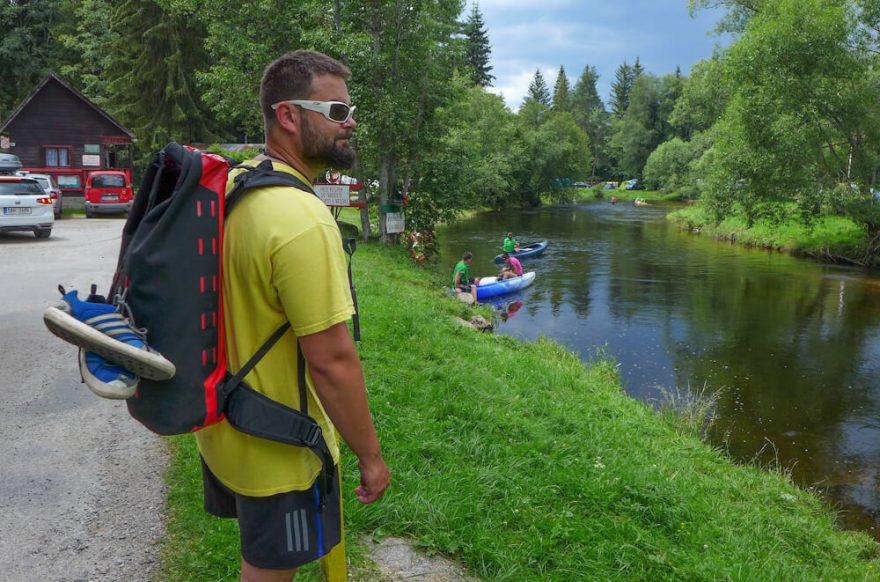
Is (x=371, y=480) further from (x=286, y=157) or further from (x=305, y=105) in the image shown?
(x=305, y=105)

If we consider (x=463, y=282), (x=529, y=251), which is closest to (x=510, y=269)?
(x=463, y=282)

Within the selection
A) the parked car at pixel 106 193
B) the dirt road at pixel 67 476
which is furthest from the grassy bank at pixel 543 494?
the parked car at pixel 106 193

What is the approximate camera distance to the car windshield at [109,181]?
78.8 feet

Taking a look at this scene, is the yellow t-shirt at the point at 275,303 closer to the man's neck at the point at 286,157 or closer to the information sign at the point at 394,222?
the man's neck at the point at 286,157

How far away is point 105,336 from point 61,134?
3402 centimetres

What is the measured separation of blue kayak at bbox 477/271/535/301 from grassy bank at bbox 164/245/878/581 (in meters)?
9.74

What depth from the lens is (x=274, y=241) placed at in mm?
1892

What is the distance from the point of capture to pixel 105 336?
5.70 ft

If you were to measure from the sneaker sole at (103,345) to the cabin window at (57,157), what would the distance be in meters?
34.0

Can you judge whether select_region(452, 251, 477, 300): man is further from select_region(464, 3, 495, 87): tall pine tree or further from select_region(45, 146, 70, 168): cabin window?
select_region(464, 3, 495, 87): tall pine tree

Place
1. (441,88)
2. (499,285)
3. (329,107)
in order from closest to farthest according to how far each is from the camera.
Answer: (329,107) → (499,285) → (441,88)

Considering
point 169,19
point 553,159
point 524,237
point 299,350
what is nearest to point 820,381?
point 299,350

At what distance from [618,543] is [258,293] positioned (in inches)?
127

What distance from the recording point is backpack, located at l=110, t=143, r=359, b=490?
6.14 ft
